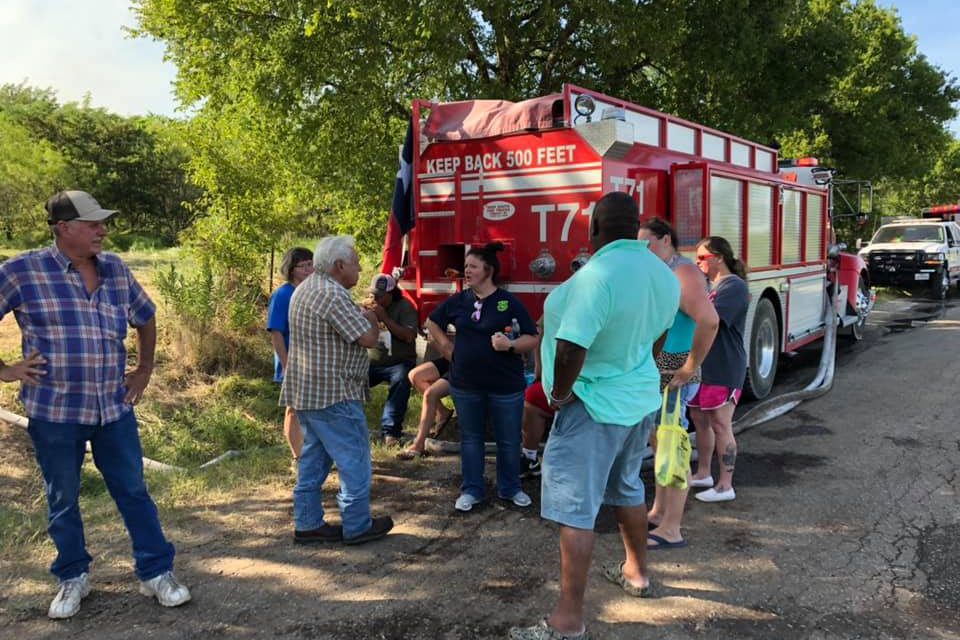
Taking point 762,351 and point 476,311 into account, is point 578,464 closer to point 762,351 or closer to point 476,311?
point 476,311

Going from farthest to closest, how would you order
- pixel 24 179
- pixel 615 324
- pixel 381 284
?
1. pixel 24 179
2. pixel 381 284
3. pixel 615 324

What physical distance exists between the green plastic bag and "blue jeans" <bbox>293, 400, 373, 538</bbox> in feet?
5.34

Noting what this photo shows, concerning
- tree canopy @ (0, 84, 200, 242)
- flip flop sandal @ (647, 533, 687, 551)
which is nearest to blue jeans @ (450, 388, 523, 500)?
flip flop sandal @ (647, 533, 687, 551)

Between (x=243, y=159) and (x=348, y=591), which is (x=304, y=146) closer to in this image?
(x=243, y=159)

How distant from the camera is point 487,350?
457 centimetres

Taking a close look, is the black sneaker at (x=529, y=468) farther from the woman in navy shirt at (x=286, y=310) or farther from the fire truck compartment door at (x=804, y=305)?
the fire truck compartment door at (x=804, y=305)

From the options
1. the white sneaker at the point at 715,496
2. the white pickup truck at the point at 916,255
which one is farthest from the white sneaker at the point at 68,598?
the white pickup truck at the point at 916,255

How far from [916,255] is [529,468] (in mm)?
16427

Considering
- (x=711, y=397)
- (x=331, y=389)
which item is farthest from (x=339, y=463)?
(x=711, y=397)

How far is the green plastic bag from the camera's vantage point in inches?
147

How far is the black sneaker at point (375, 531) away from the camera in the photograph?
4148 mm

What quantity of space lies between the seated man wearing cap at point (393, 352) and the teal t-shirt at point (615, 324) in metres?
3.00

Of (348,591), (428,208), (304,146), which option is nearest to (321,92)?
(304,146)

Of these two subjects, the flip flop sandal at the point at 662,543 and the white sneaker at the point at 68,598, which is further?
the flip flop sandal at the point at 662,543
